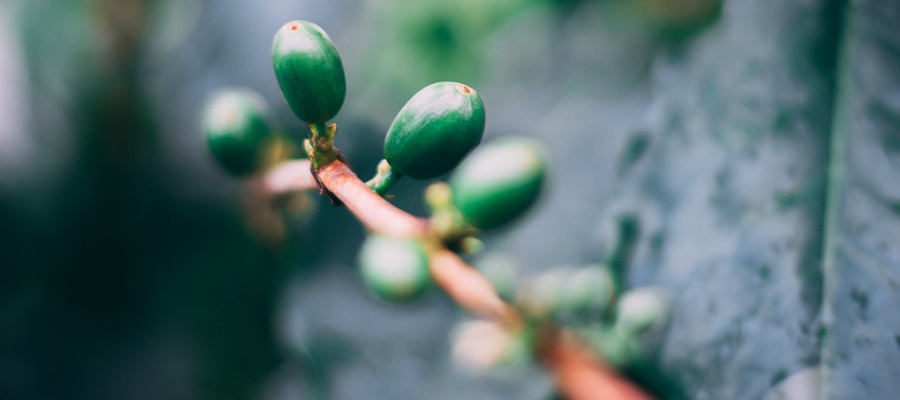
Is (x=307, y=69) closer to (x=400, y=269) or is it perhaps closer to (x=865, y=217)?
(x=400, y=269)

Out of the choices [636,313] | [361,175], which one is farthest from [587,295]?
[361,175]

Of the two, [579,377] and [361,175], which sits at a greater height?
[361,175]

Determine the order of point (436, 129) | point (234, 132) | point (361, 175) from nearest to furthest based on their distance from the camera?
1. point (436, 129)
2. point (234, 132)
3. point (361, 175)

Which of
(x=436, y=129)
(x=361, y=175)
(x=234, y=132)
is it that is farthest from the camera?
(x=361, y=175)

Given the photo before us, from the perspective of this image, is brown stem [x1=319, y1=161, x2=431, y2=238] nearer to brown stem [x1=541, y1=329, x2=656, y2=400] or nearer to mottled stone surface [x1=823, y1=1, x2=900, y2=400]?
brown stem [x1=541, y1=329, x2=656, y2=400]

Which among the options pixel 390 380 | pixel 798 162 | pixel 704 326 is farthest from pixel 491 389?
pixel 798 162
